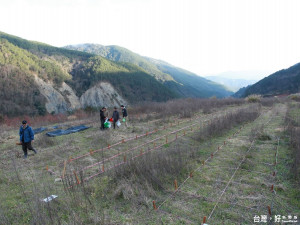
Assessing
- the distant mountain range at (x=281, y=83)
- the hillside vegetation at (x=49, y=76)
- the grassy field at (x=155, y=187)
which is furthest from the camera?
the distant mountain range at (x=281, y=83)

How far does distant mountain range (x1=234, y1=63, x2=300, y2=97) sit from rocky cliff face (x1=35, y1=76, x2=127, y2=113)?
46.1 metres

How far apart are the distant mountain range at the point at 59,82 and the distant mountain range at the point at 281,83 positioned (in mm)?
32831

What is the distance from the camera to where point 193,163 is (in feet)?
17.4

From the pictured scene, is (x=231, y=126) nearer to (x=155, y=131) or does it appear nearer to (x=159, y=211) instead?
(x=155, y=131)

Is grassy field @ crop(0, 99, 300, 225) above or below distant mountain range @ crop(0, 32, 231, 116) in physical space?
below

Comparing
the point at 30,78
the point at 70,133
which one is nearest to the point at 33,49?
the point at 30,78

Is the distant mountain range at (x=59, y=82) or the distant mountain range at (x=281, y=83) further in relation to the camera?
the distant mountain range at (x=281, y=83)

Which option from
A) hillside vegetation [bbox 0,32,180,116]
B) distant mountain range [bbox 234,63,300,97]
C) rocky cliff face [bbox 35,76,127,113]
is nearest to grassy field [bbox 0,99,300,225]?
hillside vegetation [bbox 0,32,180,116]

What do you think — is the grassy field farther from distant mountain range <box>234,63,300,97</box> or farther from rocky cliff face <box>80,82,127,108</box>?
distant mountain range <box>234,63,300,97</box>

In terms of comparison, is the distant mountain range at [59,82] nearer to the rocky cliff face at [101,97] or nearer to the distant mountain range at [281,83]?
the rocky cliff face at [101,97]

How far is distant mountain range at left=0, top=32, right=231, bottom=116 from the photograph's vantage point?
3167 centimetres

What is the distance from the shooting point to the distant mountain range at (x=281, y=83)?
55.4 metres

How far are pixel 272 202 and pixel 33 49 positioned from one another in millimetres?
55565

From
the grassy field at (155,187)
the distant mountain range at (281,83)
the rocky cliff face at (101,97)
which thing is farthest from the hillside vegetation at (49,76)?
the distant mountain range at (281,83)
